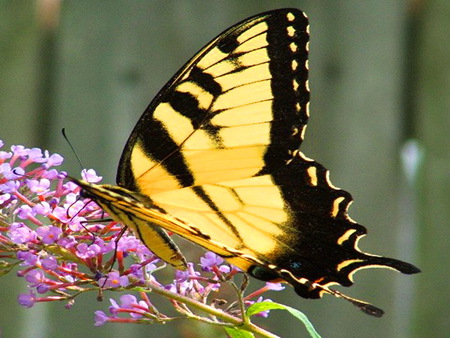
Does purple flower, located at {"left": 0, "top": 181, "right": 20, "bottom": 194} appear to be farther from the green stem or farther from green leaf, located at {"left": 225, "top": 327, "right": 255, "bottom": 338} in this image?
green leaf, located at {"left": 225, "top": 327, "right": 255, "bottom": 338}

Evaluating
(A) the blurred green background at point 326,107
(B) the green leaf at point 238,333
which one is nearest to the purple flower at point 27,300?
(B) the green leaf at point 238,333

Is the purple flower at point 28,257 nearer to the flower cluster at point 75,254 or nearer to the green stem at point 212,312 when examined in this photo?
the flower cluster at point 75,254

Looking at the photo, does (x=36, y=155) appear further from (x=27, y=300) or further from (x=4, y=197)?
(x=27, y=300)

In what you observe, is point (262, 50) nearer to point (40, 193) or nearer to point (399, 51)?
point (40, 193)

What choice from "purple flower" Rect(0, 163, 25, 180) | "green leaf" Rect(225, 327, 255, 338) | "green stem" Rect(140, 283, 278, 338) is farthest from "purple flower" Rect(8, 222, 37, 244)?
"green leaf" Rect(225, 327, 255, 338)

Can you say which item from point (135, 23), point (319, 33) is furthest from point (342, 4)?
point (135, 23)

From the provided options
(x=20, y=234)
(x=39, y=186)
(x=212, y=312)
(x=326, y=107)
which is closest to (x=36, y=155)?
(x=39, y=186)
